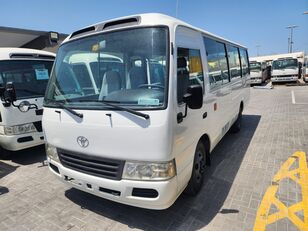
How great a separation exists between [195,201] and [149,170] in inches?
50.5

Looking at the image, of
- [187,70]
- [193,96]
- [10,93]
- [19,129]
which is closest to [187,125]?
[193,96]

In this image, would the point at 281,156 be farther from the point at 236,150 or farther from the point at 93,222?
the point at 93,222

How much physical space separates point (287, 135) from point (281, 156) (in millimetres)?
1664

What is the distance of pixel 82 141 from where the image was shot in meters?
2.63

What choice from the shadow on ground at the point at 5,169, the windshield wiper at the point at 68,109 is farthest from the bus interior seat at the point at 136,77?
the shadow on ground at the point at 5,169

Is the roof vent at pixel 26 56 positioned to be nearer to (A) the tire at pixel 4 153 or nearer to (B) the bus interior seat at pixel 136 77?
(A) the tire at pixel 4 153

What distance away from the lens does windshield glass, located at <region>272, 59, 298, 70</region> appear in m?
18.9

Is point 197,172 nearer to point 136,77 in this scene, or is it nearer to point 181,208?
point 181,208

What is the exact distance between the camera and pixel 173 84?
237 cm

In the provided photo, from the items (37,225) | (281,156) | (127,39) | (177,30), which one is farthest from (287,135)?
(37,225)

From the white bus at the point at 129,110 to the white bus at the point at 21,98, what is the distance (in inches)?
79.0

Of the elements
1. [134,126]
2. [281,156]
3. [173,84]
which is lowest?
[281,156]

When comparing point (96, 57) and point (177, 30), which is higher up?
point (177, 30)

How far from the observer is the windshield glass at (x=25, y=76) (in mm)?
4880
